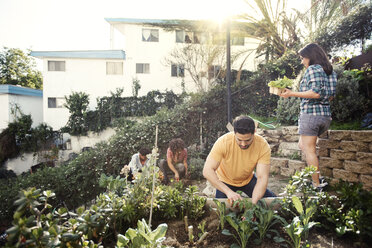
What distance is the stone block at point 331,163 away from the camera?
10.5 feet

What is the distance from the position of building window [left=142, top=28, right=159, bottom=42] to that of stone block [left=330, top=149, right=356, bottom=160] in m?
13.8

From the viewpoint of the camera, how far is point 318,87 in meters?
2.51

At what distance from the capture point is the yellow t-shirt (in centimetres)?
237

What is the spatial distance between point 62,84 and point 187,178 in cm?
1293

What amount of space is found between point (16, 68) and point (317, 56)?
30.3m

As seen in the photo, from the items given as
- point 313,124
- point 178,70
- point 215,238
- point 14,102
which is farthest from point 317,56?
point 14,102

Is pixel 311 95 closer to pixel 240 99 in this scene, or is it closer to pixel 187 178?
pixel 187 178

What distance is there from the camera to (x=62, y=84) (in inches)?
573

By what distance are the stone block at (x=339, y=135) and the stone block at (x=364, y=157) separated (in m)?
0.28

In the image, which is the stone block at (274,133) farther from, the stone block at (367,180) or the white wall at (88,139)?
the white wall at (88,139)

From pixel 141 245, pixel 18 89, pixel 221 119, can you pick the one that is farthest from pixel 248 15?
Result: pixel 18 89

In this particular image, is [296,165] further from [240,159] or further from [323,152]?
[240,159]

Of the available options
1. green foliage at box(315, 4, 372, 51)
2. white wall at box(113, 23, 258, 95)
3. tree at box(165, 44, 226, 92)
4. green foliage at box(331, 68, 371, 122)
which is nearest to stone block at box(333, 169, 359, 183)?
green foliage at box(331, 68, 371, 122)

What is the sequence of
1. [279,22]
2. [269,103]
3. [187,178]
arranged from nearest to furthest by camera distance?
[187,178] → [269,103] → [279,22]
